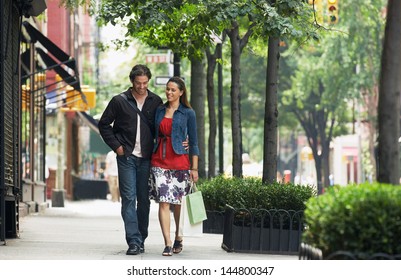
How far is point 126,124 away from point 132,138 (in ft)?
0.54

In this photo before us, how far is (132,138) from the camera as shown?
13.1 meters

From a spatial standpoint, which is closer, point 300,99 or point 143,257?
point 143,257

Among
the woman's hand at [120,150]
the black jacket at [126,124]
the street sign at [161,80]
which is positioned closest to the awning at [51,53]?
the street sign at [161,80]

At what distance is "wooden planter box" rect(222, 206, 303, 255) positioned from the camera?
46.4 feet

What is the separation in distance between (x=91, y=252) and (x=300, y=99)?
143ft

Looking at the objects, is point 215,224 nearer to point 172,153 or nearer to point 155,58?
point 172,153

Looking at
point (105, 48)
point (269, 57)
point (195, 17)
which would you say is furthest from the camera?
point (105, 48)

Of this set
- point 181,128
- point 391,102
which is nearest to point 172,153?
point 181,128

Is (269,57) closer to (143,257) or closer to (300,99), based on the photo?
(143,257)

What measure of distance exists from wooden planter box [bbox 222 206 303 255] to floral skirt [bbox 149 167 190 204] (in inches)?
54.4

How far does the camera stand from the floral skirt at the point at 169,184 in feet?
42.7

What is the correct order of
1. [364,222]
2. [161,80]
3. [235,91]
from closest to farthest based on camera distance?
[364,222]
[235,91]
[161,80]
